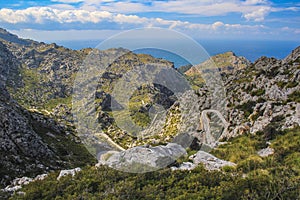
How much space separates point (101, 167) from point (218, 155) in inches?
465

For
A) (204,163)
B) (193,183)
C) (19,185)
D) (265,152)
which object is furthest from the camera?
(19,185)

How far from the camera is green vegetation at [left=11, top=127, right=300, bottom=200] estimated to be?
14.4 meters

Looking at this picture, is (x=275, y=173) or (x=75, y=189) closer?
(x=275, y=173)

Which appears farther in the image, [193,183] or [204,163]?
[204,163]

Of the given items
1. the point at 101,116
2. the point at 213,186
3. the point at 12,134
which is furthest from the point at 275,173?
the point at 101,116

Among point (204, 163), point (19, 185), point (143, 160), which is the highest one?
point (143, 160)

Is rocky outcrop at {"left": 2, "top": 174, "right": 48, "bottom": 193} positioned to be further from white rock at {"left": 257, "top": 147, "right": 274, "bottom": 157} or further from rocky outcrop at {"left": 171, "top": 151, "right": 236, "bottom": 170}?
white rock at {"left": 257, "top": 147, "right": 274, "bottom": 157}

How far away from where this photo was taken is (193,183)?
16.3 m

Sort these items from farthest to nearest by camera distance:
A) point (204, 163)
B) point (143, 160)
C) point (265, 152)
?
point (265, 152) < point (204, 163) < point (143, 160)

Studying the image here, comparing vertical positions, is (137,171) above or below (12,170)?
above

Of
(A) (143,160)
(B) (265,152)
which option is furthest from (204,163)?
(B) (265,152)

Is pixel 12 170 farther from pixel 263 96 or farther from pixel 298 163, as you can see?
pixel 263 96

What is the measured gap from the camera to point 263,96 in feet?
157

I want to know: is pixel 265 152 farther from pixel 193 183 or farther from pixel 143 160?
pixel 143 160
